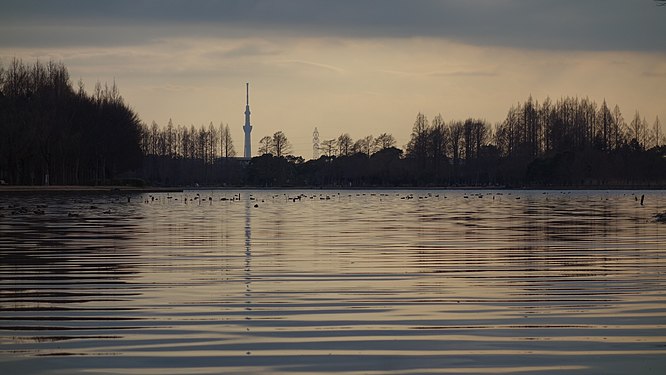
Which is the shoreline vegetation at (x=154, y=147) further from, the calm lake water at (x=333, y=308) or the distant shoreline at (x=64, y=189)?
the calm lake water at (x=333, y=308)

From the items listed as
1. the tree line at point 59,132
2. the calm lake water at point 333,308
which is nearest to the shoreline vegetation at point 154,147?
the tree line at point 59,132

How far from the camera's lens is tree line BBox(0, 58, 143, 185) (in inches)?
3898

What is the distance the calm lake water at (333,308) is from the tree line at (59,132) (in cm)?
7488

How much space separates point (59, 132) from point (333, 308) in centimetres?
9788

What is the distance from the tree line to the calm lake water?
2948 inches

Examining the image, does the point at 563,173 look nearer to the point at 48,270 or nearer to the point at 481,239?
the point at 481,239

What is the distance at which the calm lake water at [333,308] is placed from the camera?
10203mm

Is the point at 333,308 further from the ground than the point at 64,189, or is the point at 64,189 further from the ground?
the point at 64,189

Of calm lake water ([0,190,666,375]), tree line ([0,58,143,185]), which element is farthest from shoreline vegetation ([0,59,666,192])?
calm lake water ([0,190,666,375])

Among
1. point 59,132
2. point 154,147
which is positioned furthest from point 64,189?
point 154,147

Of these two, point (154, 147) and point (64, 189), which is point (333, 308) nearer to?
point (64, 189)

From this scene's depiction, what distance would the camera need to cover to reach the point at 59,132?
10694 centimetres

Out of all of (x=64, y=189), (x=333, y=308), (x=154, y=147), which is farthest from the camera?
(x=154, y=147)

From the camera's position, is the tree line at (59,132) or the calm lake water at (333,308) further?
the tree line at (59,132)
